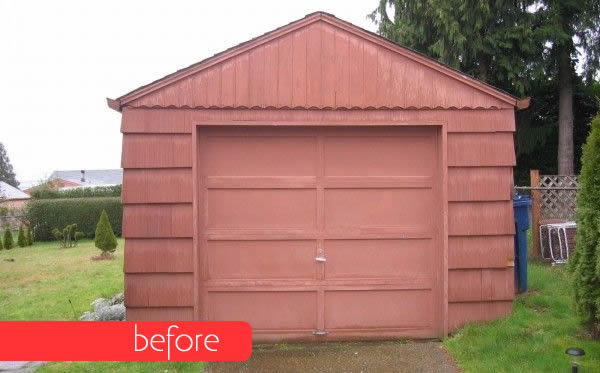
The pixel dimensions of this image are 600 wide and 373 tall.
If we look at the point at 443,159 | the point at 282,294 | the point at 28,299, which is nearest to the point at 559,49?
the point at 443,159

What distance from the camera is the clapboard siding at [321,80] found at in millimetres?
5543

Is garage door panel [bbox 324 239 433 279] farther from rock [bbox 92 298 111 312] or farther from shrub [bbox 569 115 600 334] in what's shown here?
rock [bbox 92 298 111 312]

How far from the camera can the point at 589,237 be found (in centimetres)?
491

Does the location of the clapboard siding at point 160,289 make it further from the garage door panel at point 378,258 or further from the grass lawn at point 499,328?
the garage door panel at point 378,258

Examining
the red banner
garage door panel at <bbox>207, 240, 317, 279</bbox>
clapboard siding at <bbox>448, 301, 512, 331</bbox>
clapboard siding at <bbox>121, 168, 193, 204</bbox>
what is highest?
clapboard siding at <bbox>121, 168, 193, 204</bbox>

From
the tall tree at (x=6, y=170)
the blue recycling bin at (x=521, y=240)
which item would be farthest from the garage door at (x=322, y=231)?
the tall tree at (x=6, y=170)

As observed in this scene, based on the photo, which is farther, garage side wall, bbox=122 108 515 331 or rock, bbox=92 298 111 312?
rock, bbox=92 298 111 312

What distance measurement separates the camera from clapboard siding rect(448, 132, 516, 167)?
223 inches

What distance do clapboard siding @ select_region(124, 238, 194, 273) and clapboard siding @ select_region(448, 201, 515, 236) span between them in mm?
2756

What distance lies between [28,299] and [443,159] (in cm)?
775

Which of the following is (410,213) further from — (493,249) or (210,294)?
(210,294)

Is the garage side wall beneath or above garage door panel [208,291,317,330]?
above

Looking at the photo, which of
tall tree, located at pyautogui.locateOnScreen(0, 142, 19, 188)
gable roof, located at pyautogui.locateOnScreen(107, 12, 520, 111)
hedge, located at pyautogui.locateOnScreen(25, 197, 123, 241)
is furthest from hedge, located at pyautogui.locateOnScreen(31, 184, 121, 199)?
tall tree, located at pyautogui.locateOnScreen(0, 142, 19, 188)

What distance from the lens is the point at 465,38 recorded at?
16.3 m
